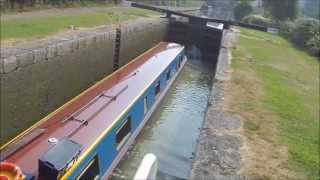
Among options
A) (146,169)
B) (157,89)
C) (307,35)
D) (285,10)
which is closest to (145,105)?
(157,89)

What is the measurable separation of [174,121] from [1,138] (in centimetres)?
572

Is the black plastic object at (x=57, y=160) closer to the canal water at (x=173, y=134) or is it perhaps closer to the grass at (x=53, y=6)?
the canal water at (x=173, y=134)

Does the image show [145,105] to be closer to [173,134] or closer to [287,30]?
[173,134]

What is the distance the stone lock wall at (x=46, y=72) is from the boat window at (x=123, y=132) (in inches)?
99.3

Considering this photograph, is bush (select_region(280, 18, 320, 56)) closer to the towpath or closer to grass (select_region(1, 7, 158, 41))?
grass (select_region(1, 7, 158, 41))

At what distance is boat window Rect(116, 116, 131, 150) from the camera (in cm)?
1016

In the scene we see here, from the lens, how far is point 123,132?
10.7m

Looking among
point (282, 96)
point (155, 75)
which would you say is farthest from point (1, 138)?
point (282, 96)

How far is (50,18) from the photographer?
19672 millimetres

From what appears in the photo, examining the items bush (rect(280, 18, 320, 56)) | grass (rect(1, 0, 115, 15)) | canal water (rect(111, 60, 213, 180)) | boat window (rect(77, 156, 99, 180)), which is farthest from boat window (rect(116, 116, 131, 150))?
bush (rect(280, 18, 320, 56))

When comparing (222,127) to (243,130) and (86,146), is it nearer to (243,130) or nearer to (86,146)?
(243,130)

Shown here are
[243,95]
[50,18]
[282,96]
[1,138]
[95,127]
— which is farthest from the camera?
[50,18]

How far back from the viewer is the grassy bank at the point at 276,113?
26.9ft

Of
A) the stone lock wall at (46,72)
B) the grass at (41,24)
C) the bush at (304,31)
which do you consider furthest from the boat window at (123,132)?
the bush at (304,31)
